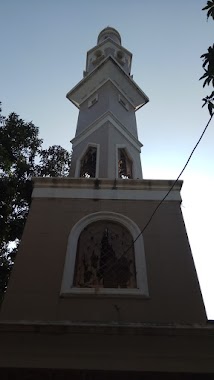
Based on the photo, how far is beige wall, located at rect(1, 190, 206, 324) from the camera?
6328mm

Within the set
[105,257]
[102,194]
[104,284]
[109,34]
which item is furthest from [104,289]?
[109,34]

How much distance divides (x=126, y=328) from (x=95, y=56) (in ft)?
49.4

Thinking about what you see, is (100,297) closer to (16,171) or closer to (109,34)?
(16,171)

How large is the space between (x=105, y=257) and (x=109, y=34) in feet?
50.3

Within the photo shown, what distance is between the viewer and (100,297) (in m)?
6.58

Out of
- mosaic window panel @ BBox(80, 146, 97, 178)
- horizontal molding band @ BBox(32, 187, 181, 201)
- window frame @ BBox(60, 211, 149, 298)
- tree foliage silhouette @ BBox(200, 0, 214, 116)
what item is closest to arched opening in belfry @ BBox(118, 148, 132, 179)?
mosaic window panel @ BBox(80, 146, 97, 178)

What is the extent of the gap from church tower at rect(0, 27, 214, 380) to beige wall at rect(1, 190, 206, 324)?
0.06ft

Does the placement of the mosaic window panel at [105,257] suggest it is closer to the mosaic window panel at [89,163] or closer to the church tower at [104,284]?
the church tower at [104,284]

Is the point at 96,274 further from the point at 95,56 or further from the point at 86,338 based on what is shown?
the point at 95,56

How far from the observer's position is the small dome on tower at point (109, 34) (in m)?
19.4

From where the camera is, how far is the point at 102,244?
7.95 metres

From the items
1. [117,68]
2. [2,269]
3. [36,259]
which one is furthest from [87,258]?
[117,68]

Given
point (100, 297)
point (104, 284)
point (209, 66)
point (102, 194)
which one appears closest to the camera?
point (209, 66)

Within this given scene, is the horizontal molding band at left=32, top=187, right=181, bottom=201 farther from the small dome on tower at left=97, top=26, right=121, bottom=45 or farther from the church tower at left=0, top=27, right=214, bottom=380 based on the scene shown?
the small dome on tower at left=97, top=26, right=121, bottom=45
